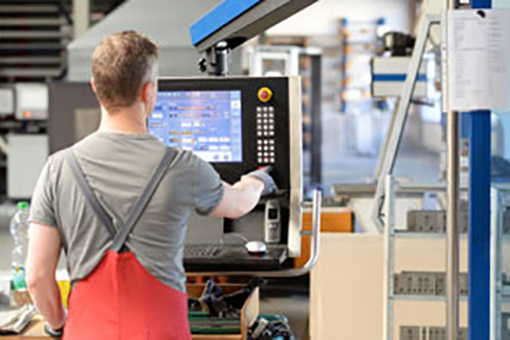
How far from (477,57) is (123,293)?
1188mm

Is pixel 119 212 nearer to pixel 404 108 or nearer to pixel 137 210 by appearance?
pixel 137 210

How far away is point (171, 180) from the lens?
6.23 feet

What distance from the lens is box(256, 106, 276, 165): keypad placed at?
288cm

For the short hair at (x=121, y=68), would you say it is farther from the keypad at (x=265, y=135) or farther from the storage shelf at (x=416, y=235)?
the storage shelf at (x=416, y=235)

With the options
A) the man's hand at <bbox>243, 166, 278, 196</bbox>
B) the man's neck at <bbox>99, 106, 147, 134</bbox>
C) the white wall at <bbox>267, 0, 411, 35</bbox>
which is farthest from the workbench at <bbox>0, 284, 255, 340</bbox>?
the white wall at <bbox>267, 0, 411, 35</bbox>

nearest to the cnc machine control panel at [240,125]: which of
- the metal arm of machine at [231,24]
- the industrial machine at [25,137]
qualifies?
the metal arm of machine at [231,24]

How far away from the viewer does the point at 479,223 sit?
7.68ft

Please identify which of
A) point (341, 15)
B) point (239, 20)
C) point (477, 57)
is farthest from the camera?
point (341, 15)

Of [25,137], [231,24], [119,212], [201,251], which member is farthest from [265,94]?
[25,137]

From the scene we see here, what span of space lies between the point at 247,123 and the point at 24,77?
11777mm

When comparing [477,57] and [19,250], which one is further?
[19,250]

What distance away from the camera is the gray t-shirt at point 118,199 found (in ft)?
6.18

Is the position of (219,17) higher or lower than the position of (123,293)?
higher

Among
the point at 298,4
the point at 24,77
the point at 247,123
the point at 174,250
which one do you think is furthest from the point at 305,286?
the point at 24,77
